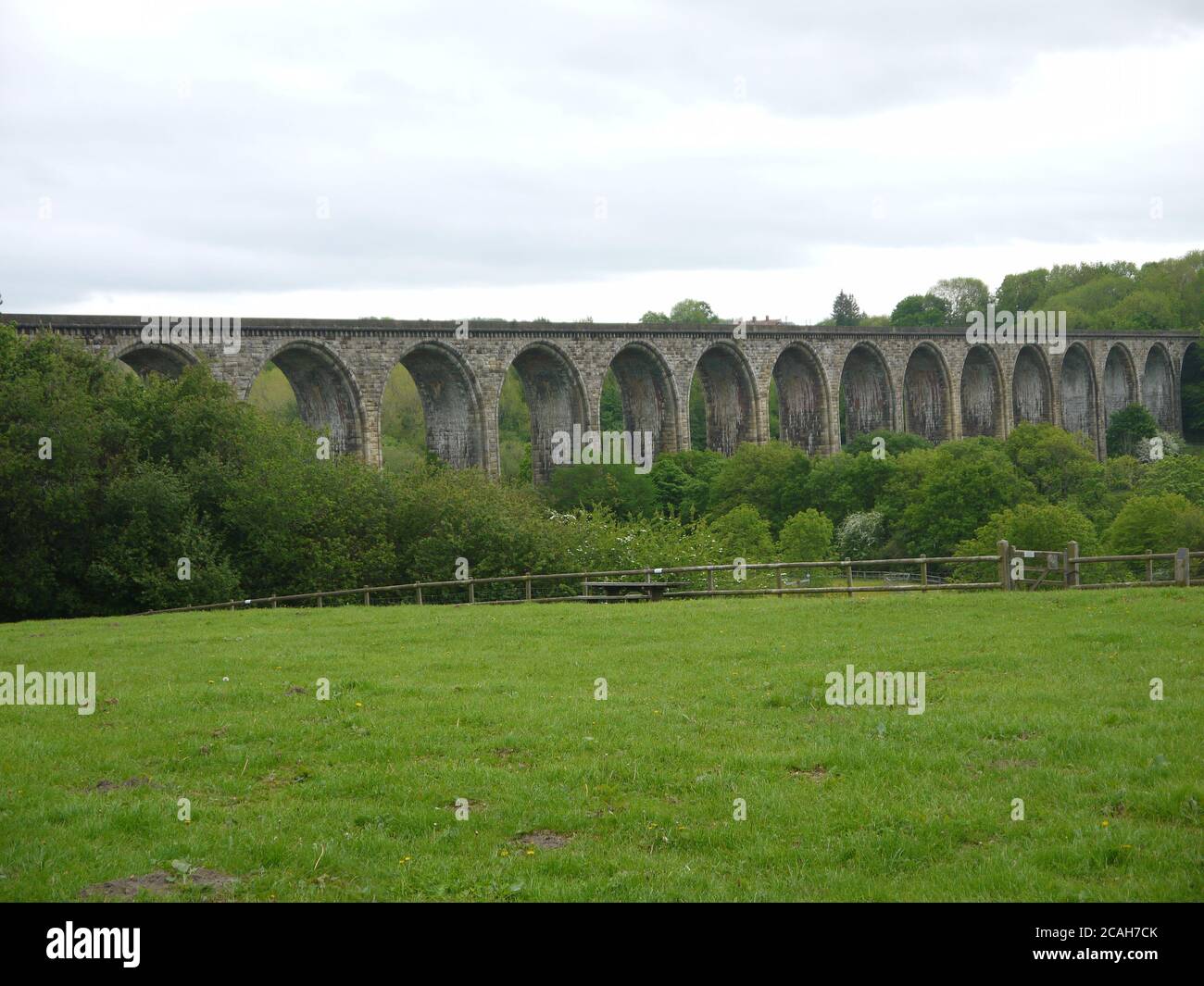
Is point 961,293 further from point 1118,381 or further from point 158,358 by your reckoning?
point 158,358

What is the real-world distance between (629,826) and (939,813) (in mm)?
2202

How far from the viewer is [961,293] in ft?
471

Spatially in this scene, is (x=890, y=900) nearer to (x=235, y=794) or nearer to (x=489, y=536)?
(x=235, y=794)

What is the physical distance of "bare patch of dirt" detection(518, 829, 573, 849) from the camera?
28.8 ft

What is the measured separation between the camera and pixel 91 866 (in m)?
8.27

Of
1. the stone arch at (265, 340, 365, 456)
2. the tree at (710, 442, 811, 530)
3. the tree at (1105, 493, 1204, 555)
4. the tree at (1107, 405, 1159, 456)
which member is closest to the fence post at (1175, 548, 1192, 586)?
the tree at (1105, 493, 1204, 555)

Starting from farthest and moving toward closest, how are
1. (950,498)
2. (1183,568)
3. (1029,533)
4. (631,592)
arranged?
(950,498), (1029,533), (631,592), (1183,568)

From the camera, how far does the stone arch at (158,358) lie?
46688mm

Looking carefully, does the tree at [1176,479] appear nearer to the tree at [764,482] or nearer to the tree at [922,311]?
the tree at [764,482]

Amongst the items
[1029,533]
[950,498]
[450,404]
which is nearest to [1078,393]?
[950,498]

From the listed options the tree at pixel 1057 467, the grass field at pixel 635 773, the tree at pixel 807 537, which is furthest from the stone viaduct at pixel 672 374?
the grass field at pixel 635 773

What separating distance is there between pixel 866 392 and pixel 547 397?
82.3 ft

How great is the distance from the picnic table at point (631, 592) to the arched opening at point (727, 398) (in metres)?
41.3
